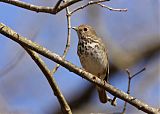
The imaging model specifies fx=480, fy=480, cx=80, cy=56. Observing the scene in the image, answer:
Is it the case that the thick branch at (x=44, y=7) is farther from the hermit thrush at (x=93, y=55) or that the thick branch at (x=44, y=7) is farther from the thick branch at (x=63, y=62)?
the hermit thrush at (x=93, y=55)

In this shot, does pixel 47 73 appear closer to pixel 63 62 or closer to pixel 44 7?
pixel 63 62

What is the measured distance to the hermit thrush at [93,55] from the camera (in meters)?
4.89

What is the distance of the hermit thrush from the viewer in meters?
4.89

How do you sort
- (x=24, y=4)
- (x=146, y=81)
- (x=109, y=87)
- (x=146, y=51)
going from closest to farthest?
(x=24, y=4) < (x=109, y=87) < (x=146, y=81) < (x=146, y=51)

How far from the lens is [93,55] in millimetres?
4898

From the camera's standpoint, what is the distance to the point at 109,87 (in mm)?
3242

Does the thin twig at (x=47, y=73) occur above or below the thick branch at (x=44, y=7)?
below

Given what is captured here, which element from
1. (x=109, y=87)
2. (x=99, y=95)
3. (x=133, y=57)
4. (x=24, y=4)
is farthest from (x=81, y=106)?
(x=24, y=4)

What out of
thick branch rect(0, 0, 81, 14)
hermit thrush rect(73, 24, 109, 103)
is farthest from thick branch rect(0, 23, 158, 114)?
hermit thrush rect(73, 24, 109, 103)

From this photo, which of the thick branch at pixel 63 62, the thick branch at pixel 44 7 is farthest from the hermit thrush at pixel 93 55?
the thick branch at pixel 44 7

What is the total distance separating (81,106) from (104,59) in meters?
0.69

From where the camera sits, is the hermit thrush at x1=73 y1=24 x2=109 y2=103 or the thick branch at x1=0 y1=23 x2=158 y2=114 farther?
the hermit thrush at x1=73 y1=24 x2=109 y2=103

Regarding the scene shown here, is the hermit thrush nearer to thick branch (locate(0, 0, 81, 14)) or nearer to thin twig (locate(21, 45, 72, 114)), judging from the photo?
thin twig (locate(21, 45, 72, 114))

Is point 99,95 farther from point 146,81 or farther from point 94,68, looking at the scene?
point 146,81
